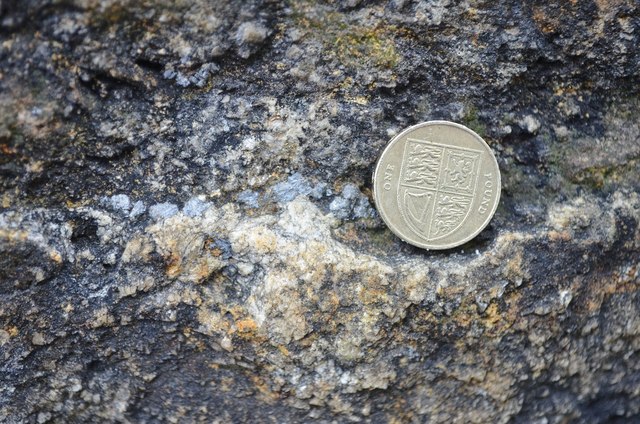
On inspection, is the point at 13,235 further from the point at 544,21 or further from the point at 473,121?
the point at 544,21

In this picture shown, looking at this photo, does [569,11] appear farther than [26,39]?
Yes

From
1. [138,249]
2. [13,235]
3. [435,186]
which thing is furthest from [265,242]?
[13,235]

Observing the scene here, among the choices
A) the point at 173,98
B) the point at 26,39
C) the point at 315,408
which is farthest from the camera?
the point at 315,408

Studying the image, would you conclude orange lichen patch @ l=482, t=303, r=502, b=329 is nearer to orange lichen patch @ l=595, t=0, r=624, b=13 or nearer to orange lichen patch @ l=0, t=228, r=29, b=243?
orange lichen patch @ l=595, t=0, r=624, b=13

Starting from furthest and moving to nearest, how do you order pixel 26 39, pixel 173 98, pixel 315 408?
pixel 315 408 < pixel 173 98 < pixel 26 39

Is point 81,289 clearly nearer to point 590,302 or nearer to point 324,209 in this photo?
point 324,209

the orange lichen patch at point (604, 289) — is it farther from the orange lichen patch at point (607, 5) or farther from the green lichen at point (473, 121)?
the orange lichen patch at point (607, 5)

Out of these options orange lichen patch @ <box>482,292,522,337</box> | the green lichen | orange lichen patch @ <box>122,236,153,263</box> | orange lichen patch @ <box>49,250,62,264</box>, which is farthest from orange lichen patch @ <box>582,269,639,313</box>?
orange lichen patch @ <box>49,250,62,264</box>

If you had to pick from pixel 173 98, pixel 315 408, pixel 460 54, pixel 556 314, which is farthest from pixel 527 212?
pixel 173 98

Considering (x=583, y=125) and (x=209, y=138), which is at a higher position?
(x=209, y=138)
